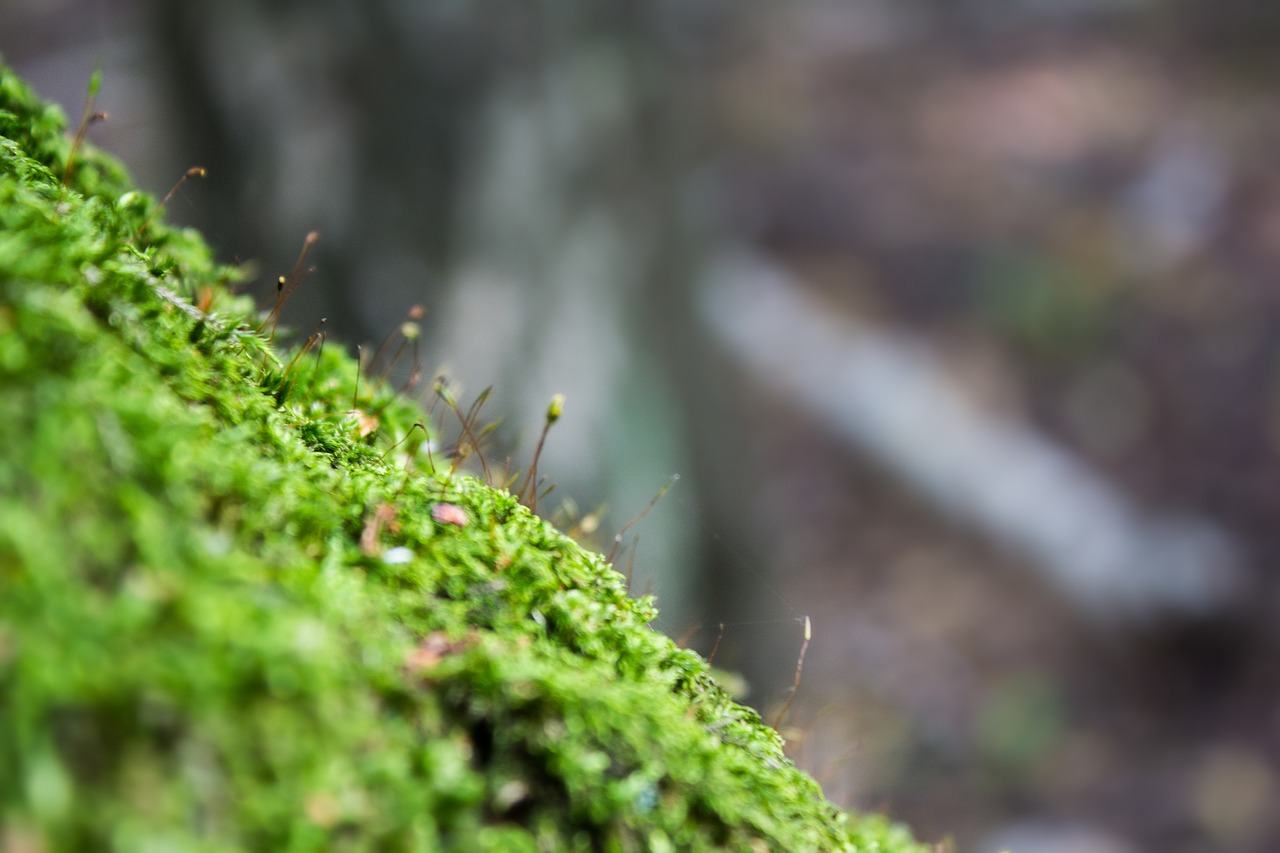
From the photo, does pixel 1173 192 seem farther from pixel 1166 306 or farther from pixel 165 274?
pixel 165 274

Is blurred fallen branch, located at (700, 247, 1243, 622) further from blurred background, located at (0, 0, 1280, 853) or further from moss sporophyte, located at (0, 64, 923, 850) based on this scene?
moss sporophyte, located at (0, 64, 923, 850)

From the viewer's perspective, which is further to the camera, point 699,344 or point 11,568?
point 699,344

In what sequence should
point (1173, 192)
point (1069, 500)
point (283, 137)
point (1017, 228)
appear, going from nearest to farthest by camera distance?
point (283, 137), point (1069, 500), point (1173, 192), point (1017, 228)

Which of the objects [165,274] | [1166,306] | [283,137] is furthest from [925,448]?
[165,274]

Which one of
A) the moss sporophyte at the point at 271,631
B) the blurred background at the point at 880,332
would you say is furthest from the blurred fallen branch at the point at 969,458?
the moss sporophyte at the point at 271,631

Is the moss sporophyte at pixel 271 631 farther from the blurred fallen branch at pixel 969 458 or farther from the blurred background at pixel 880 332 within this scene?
the blurred fallen branch at pixel 969 458

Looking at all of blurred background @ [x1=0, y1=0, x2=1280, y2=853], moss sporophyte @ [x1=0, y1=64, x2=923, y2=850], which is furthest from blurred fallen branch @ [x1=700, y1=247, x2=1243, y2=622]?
moss sporophyte @ [x1=0, y1=64, x2=923, y2=850]
